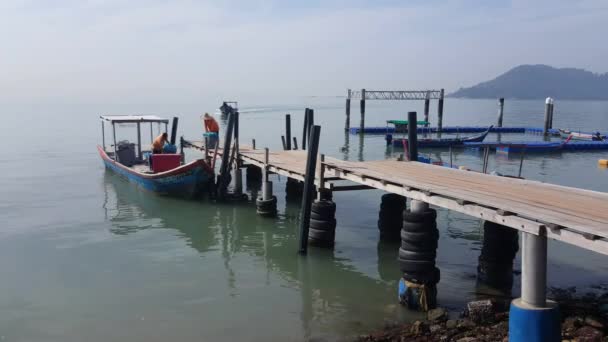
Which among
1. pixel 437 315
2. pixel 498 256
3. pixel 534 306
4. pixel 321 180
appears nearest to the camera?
pixel 534 306

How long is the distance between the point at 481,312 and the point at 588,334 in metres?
1.82

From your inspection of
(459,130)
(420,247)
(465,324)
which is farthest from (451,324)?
(459,130)

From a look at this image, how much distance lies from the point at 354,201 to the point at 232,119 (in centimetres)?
579

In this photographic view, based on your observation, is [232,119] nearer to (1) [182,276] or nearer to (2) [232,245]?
(2) [232,245]

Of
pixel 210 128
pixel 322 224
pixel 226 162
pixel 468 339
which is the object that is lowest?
pixel 468 339

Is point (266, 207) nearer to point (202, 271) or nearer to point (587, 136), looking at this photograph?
point (202, 271)

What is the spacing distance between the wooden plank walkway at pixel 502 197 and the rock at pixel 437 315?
1.99m

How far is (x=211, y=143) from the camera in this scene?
24875 mm

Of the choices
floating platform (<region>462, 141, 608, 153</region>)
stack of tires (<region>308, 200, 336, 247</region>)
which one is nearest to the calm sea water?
stack of tires (<region>308, 200, 336, 247</region>)

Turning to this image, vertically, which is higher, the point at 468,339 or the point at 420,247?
the point at 420,247

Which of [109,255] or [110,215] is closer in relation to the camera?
[109,255]

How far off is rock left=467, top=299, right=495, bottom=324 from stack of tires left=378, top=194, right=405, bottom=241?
5.87m

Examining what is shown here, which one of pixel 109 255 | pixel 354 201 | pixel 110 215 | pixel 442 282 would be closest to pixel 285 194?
pixel 354 201

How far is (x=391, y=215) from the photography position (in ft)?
53.5
